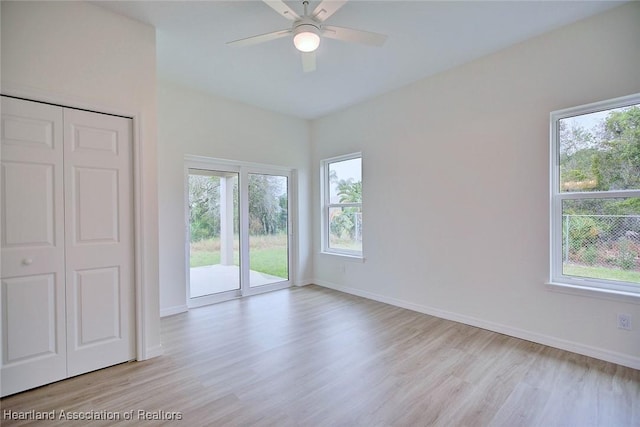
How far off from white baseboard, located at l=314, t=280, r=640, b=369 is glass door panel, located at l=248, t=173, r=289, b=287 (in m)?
1.48

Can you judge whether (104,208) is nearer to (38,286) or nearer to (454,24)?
(38,286)

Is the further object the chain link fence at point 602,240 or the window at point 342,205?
the window at point 342,205

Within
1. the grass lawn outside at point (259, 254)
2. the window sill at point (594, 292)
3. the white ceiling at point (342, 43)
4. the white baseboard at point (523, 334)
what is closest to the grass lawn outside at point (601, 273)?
the window sill at point (594, 292)

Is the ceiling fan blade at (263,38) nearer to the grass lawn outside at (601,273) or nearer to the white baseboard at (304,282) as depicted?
the grass lawn outside at (601,273)

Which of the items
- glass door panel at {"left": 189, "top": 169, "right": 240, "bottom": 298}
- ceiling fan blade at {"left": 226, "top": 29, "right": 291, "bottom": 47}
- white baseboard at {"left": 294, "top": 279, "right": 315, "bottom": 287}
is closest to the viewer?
ceiling fan blade at {"left": 226, "top": 29, "right": 291, "bottom": 47}

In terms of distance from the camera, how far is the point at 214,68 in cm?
325

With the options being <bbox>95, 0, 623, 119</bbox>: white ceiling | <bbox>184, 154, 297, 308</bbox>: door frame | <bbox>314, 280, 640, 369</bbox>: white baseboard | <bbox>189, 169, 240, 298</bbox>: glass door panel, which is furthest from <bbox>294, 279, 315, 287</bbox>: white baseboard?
<bbox>95, 0, 623, 119</bbox>: white ceiling

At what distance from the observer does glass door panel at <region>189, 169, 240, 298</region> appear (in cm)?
398

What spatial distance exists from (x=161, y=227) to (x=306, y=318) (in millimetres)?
2032

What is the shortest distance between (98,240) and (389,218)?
10.2 feet

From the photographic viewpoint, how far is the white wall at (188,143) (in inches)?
143

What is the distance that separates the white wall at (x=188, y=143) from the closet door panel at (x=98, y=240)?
1172mm

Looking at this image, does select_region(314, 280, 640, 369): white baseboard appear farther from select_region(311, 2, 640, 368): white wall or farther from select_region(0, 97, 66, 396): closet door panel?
select_region(0, 97, 66, 396): closet door panel

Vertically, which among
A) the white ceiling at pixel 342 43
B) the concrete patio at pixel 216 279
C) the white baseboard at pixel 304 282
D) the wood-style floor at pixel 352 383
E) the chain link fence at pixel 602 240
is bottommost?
the wood-style floor at pixel 352 383
